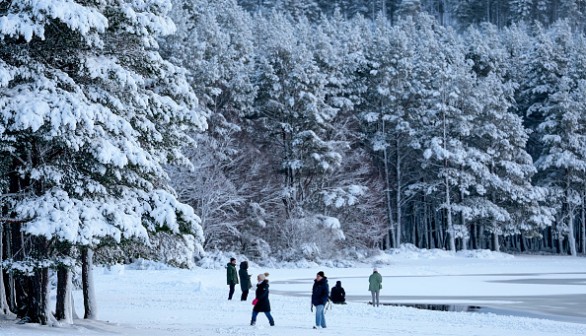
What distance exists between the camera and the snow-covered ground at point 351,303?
16.0 metres

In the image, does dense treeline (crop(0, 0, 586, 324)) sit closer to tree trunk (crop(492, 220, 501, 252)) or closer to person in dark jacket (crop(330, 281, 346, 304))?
tree trunk (crop(492, 220, 501, 252))

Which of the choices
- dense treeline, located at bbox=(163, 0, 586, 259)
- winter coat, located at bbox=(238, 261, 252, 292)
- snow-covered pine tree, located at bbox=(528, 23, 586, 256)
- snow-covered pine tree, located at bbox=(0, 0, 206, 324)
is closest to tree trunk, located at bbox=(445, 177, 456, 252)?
dense treeline, located at bbox=(163, 0, 586, 259)

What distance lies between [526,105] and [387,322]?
50.2 metres

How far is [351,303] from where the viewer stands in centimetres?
2284

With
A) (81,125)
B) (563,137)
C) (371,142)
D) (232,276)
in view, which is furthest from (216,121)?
Answer: (81,125)

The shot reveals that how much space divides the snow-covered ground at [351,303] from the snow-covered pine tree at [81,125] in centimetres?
210

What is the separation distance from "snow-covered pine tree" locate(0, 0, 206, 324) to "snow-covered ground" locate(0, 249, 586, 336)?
82.5 inches

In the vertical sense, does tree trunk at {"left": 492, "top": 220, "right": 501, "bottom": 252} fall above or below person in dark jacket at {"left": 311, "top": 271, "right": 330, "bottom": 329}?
above

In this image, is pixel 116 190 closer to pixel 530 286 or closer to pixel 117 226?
pixel 117 226

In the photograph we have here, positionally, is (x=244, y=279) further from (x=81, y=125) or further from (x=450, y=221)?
(x=450, y=221)

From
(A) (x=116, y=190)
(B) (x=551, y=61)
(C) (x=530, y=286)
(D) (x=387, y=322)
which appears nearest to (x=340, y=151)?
(C) (x=530, y=286)

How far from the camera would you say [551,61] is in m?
62.4

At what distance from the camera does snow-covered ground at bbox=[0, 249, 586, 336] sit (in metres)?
16.0

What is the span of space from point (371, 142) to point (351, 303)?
110 ft
